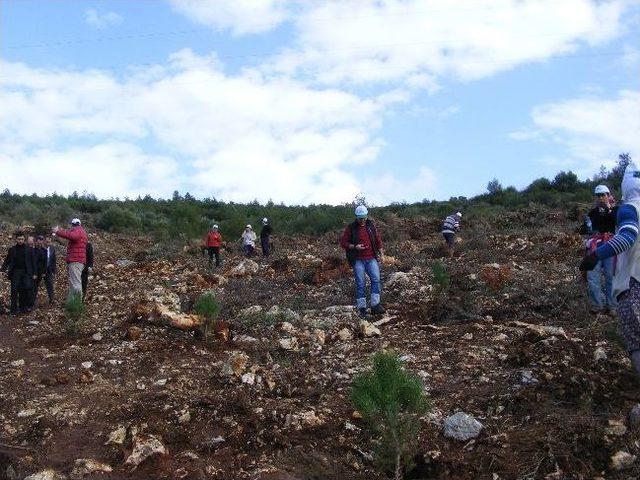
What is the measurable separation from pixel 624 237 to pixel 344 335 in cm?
376

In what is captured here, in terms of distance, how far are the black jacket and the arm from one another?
29.6ft

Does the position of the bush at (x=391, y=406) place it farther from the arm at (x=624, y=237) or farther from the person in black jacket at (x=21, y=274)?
the person in black jacket at (x=21, y=274)

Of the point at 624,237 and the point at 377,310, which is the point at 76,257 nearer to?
the point at 377,310

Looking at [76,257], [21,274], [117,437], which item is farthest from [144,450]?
[21,274]

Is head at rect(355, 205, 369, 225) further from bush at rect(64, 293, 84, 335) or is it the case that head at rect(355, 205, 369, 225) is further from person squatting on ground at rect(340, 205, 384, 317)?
bush at rect(64, 293, 84, 335)

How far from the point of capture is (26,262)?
10.8 meters

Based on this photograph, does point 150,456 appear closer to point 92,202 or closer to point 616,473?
point 616,473

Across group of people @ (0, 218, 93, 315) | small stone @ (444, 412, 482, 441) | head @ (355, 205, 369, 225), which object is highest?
head @ (355, 205, 369, 225)

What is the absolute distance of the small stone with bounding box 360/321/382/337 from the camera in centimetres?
743

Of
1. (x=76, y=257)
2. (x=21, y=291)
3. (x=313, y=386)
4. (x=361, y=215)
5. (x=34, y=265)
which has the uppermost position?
(x=361, y=215)

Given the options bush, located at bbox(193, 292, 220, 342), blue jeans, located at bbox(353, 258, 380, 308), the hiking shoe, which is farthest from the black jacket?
the hiking shoe

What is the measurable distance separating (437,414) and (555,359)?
1.32m

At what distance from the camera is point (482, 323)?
763 cm

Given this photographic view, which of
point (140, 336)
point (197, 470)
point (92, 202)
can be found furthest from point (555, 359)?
point (92, 202)
